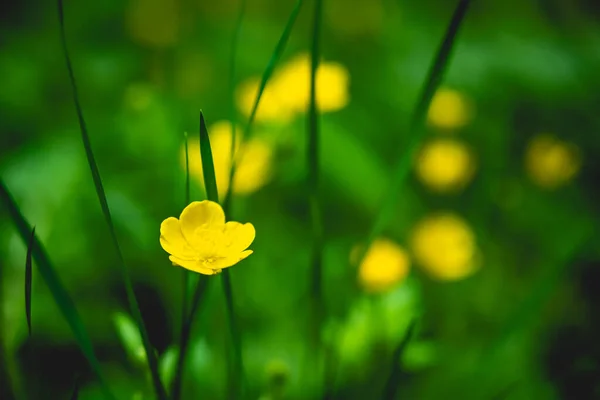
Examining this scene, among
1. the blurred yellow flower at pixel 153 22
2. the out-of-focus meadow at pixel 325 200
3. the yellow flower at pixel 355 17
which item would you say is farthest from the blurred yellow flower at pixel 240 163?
the yellow flower at pixel 355 17

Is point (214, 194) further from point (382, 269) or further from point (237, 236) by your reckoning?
point (382, 269)

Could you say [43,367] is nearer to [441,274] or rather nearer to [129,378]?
[129,378]

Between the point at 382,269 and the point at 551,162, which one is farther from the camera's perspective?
the point at 551,162

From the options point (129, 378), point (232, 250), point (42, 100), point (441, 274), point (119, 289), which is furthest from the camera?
point (42, 100)

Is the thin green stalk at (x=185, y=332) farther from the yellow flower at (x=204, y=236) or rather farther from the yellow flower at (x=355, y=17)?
the yellow flower at (x=355, y=17)

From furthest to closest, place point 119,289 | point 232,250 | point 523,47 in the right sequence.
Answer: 1. point 523,47
2. point 119,289
3. point 232,250

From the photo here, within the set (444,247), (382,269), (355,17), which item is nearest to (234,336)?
(382,269)

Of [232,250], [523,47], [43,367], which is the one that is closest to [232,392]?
[232,250]
